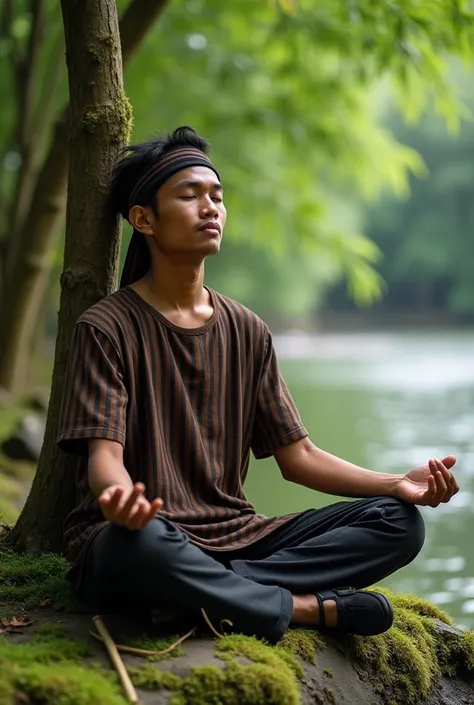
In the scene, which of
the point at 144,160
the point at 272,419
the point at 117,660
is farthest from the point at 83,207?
the point at 117,660

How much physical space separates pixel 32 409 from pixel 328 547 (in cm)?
764

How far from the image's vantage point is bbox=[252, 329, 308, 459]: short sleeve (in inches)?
136

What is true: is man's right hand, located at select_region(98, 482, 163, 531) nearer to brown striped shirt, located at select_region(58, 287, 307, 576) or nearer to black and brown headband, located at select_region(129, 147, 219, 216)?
brown striped shirt, located at select_region(58, 287, 307, 576)

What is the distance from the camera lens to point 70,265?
3.74 meters

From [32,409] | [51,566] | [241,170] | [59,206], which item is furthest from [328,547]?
[241,170]

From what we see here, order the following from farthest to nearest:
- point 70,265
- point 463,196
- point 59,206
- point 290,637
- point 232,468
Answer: point 463,196 → point 59,206 → point 70,265 → point 232,468 → point 290,637

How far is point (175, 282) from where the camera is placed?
11.0 feet

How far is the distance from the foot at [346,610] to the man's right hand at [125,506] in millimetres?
715

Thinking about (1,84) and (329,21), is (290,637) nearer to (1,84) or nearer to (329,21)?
(329,21)

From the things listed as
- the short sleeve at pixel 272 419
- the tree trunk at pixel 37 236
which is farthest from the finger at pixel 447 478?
the tree trunk at pixel 37 236

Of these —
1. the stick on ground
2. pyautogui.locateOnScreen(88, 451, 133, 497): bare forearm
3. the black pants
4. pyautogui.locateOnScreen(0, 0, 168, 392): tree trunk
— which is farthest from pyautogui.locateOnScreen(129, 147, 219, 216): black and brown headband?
pyautogui.locateOnScreen(0, 0, 168, 392): tree trunk

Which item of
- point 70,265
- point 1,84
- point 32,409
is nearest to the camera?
point 70,265

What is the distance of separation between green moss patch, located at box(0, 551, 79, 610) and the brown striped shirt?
147 millimetres

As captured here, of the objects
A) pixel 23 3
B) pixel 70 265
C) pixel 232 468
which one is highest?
pixel 23 3
